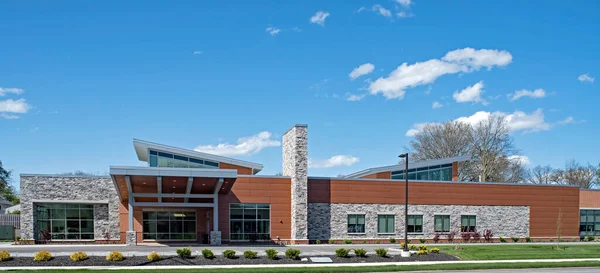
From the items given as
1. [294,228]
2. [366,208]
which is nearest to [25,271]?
[294,228]

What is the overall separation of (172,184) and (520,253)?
2084 centimetres

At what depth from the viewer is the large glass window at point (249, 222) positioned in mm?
37469

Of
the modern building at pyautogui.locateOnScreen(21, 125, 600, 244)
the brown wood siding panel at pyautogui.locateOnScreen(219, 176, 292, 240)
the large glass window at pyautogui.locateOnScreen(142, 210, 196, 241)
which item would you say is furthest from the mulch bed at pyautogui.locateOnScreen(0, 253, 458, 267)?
the large glass window at pyautogui.locateOnScreen(142, 210, 196, 241)

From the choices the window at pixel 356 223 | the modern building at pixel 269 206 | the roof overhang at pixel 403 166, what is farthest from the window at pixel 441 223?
the window at pixel 356 223

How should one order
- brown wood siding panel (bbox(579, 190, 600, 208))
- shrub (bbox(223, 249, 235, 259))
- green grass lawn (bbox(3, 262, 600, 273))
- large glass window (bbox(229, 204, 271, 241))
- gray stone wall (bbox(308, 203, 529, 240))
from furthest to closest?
brown wood siding panel (bbox(579, 190, 600, 208)), gray stone wall (bbox(308, 203, 529, 240)), large glass window (bbox(229, 204, 271, 241)), shrub (bbox(223, 249, 235, 259)), green grass lawn (bbox(3, 262, 600, 273))

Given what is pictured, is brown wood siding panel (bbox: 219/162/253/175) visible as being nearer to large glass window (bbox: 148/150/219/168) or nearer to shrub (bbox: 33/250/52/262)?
large glass window (bbox: 148/150/219/168)

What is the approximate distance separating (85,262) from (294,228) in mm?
16379

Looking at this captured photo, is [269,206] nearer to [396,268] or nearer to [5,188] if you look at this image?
[396,268]

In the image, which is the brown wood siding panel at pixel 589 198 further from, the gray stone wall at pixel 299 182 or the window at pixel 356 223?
the gray stone wall at pixel 299 182

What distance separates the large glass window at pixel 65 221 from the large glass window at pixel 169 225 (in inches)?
143

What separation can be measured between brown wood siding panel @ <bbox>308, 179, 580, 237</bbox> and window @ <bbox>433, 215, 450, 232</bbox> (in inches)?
41.7

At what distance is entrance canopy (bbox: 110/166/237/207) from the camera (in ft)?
100

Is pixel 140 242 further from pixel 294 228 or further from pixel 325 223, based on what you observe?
A: pixel 325 223

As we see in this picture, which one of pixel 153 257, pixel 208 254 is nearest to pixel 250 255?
pixel 208 254
